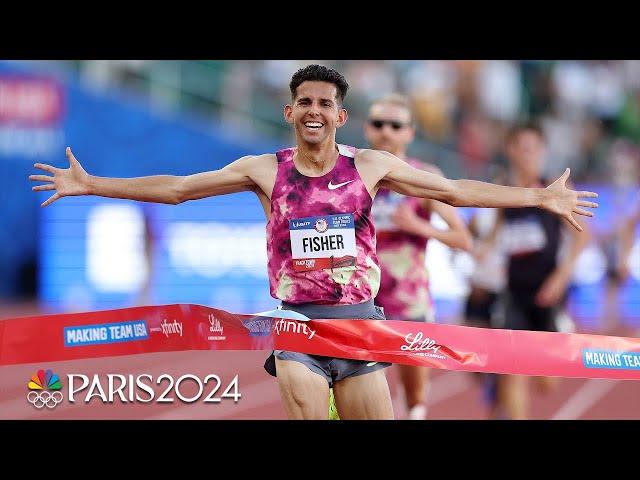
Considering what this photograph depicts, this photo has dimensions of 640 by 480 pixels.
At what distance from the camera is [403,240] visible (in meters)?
7.14

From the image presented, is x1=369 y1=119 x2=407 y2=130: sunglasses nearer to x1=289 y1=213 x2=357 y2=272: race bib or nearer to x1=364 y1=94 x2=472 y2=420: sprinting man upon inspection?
x1=364 y1=94 x2=472 y2=420: sprinting man

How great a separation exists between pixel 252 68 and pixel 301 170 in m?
5.78

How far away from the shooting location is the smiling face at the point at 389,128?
711 cm

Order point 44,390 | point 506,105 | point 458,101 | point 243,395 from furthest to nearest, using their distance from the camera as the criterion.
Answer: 1. point 458,101
2. point 506,105
3. point 243,395
4. point 44,390

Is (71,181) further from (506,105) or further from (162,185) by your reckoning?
(506,105)

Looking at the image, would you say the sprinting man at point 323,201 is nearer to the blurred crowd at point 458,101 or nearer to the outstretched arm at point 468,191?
the outstretched arm at point 468,191

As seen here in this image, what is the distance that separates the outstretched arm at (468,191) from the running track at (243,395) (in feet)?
8.29

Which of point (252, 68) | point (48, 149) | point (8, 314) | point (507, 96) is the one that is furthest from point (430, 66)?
point (8, 314)

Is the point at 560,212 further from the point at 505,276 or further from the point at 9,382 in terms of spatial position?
the point at 9,382

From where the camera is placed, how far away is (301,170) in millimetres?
5039

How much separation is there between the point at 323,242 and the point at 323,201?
7.2 inches

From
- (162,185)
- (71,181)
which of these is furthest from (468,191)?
(71,181)

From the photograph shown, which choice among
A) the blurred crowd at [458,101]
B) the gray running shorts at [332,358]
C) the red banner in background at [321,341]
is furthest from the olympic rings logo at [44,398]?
the blurred crowd at [458,101]

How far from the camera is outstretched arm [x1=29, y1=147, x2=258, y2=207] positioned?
200 inches
